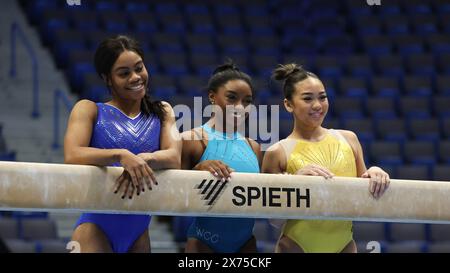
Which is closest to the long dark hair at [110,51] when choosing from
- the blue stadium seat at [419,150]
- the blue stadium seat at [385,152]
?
the blue stadium seat at [385,152]

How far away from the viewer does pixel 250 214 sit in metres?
3.13

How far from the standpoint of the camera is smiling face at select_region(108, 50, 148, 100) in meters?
3.12

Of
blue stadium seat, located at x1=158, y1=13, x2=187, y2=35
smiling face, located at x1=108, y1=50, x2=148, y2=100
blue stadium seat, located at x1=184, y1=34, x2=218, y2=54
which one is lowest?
smiling face, located at x1=108, y1=50, x2=148, y2=100

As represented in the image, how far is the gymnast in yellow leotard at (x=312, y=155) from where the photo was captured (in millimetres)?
3471

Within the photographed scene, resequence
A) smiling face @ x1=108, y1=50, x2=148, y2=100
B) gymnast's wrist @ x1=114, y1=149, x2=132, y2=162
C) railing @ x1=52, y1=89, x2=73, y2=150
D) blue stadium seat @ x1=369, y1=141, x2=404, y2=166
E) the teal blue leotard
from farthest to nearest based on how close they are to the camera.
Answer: blue stadium seat @ x1=369, y1=141, x2=404, y2=166 < railing @ x1=52, y1=89, x2=73, y2=150 < the teal blue leotard < smiling face @ x1=108, y1=50, x2=148, y2=100 < gymnast's wrist @ x1=114, y1=149, x2=132, y2=162

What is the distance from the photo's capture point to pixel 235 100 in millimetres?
3477

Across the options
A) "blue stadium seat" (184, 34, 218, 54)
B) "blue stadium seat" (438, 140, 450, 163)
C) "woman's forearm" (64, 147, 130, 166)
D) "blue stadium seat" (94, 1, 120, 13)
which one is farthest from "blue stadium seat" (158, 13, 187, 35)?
"woman's forearm" (64, 147, 130, 166)

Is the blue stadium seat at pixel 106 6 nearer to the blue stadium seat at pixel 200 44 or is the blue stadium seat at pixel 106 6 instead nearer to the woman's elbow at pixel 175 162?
the blue stadium seat at pixel 200 44

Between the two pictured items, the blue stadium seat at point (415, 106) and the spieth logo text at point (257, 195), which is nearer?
the spieth logo text at point (257, 195)

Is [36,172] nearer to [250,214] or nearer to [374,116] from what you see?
[250,214]

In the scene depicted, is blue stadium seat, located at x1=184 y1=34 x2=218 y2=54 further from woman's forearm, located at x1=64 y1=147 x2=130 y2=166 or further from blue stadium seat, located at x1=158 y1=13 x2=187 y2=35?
woman's forearm, located at x1=64 y1=147 x2=130 y2=166

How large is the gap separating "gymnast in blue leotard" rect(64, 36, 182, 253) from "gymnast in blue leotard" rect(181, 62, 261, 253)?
270 mm
